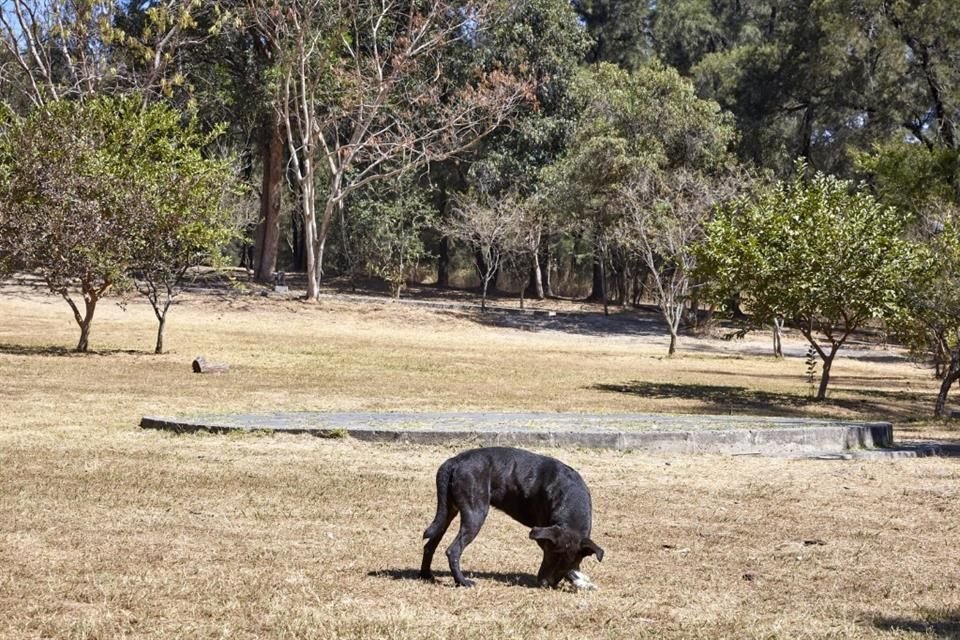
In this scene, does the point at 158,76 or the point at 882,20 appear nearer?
the point at 158,76

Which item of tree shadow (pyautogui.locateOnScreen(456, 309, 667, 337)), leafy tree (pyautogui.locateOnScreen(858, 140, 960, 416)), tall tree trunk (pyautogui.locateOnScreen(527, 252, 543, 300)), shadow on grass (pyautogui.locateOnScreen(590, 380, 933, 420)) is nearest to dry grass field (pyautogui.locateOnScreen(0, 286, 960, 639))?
shadow on grass (pyautogui.locateOnScreen(590, 380, 933, 420))

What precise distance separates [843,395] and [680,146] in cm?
2221

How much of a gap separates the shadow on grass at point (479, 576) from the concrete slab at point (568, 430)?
211 inches

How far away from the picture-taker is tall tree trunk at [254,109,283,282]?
44.1 m

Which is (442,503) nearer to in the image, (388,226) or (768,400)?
(768,400)

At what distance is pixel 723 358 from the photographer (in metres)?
35.6

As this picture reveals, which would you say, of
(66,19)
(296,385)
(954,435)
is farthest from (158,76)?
(954,435)

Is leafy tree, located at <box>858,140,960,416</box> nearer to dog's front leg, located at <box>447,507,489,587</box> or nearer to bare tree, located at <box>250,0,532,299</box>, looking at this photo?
bare tree, located at <box>250,0,532,299</box>

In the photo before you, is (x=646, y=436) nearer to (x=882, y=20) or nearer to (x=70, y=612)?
(x=70, y=612)

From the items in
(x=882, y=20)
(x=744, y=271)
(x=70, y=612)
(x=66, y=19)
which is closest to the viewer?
(x=70, y=612)

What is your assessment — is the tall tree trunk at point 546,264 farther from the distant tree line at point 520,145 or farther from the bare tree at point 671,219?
the bare tree at point 671,219

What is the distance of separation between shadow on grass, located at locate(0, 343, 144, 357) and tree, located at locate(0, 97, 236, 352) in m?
0.39

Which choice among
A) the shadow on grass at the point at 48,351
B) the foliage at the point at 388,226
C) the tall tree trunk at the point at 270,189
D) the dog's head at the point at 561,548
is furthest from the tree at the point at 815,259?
the foliage at the point at 388,226

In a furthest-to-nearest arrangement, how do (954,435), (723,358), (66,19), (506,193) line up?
(506,193) → (723,358) → (66,19) → (954,435)
